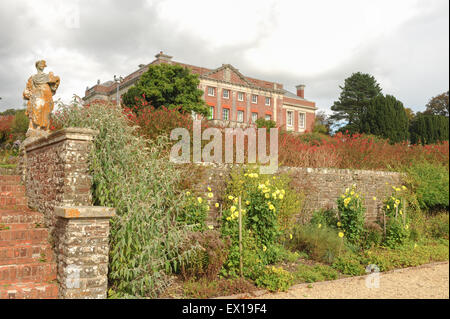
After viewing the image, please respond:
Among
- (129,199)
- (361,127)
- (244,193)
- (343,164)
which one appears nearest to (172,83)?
(361,127)

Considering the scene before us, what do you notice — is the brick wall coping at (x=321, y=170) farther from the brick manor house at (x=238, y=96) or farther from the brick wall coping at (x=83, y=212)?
the brick manor house at (x=238, y=96)

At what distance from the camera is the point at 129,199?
4305mm

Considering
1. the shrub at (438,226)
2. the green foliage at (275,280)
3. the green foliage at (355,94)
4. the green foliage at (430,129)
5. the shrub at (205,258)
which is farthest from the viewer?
the green foliage at (355,94)

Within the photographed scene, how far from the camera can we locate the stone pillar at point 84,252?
3.83 metres

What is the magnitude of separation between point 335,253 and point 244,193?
2165 millimetres

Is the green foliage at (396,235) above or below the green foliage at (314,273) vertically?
above

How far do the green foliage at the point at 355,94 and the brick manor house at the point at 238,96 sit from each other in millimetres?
5871

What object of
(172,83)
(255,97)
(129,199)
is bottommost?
(129,199)

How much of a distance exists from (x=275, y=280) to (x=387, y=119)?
676 inches

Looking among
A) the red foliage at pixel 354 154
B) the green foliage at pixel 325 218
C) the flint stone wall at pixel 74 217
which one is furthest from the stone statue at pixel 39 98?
the green foliage at pixel 325 218

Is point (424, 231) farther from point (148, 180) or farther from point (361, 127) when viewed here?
point (361, 127)

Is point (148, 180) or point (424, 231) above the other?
point (148, 180)

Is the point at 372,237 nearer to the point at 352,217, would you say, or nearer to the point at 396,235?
the point at 396,235

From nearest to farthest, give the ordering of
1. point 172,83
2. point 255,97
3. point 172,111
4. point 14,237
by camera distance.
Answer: point 14,237, point 172,111, point 172,83, point 255,97
